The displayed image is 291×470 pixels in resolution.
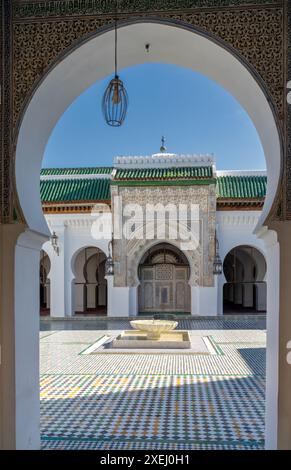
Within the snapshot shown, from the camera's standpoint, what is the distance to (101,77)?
2096 mm

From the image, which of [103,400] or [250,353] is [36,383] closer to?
[103,400]

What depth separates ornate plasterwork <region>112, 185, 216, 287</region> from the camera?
769 centimetres

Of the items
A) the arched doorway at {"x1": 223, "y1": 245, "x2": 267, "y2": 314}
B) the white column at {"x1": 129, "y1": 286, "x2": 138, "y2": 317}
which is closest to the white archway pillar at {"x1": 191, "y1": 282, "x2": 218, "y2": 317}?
the arched doorway at {"x1": 223, "y1": 245, "x2": 267, "y2": 314}

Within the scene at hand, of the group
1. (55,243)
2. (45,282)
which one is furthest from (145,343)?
(45,282)

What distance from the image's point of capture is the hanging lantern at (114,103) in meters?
1.90

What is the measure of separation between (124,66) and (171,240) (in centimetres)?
572

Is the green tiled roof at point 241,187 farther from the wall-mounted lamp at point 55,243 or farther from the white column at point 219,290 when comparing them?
the wall-mounted lamp at point 55,243

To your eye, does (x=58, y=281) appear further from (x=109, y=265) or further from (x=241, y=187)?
(x=241, y=187)

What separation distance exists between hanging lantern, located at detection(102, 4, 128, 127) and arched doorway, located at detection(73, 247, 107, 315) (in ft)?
21.9

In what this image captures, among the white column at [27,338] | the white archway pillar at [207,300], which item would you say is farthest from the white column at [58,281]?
the white column at [27,338]

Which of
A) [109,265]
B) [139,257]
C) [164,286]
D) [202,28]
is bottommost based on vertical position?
[164,286]

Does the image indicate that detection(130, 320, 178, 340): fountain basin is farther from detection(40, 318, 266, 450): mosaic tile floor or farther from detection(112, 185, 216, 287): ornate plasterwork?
detection(112, 185, 216, 287): ornate plasterwork

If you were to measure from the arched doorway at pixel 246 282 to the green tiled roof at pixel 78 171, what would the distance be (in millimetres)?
3000
